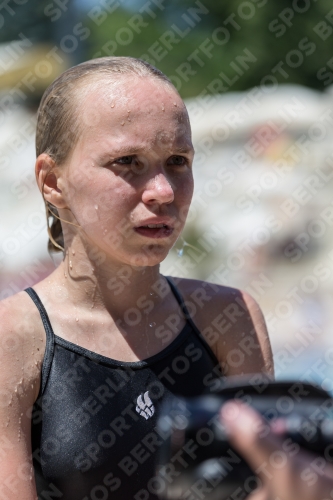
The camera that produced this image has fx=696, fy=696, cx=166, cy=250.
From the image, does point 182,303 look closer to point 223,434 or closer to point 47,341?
point 47,341

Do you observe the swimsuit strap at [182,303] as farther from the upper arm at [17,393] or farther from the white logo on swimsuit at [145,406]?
the upper arm at [17,393]

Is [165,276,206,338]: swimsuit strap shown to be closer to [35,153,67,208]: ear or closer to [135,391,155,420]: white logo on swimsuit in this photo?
[135,391,155,420]: white logo on swimsuit

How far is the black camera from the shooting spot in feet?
3.02

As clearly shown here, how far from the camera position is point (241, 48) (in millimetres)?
10375

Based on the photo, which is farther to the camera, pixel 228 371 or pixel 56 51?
pixel 56 51

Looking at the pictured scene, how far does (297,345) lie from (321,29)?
21.3 feet

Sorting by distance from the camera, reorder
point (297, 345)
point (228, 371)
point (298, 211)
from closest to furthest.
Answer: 1. point (228, 371)
2. point (297, 345)
3. point (298, 211)

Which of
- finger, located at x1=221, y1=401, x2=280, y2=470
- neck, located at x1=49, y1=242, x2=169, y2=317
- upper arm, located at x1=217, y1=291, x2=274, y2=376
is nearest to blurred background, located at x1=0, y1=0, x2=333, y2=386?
upper arm, located at x1=217, y1=291, x2=274, y2=376

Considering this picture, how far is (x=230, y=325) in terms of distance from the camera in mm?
1599

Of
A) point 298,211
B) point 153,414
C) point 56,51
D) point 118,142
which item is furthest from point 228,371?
point 56,51

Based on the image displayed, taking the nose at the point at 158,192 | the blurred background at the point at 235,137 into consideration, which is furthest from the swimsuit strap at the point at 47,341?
the blurred background at the point at 235,137

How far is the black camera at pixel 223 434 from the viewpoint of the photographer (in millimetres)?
920

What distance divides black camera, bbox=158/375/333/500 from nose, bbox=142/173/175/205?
1.27 ft

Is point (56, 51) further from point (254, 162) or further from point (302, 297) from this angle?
point (302, 297)
